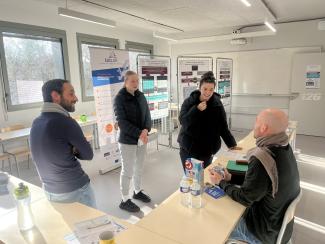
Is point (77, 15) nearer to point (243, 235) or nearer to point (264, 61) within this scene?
point (243, 235)

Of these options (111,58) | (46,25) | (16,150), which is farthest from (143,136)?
(46,25)

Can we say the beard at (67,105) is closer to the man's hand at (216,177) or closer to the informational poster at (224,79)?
the man's hand at (216,177)

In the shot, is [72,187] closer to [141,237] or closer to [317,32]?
[141,237]

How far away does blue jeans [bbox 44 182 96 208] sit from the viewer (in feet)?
5.42

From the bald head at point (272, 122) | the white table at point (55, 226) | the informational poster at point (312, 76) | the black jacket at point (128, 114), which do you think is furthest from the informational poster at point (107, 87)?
the informational poster at point (312, 76)

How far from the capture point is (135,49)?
7422mm

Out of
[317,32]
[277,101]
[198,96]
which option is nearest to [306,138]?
[277,101]

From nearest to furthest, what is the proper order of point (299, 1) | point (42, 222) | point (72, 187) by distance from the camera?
point (42, 222), point (72, 187), point (299, 1)

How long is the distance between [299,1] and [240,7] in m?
1.02

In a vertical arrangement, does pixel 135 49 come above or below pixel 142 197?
above

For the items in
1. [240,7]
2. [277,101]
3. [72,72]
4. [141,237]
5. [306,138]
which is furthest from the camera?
[277,101]

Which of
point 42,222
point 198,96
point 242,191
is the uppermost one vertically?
point 198,96

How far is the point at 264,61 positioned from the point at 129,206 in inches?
213

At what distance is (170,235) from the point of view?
4.10ft
